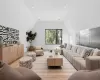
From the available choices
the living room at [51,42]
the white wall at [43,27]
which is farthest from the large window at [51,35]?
the white wall at [43,27]

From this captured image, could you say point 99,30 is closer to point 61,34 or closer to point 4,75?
point 4,75

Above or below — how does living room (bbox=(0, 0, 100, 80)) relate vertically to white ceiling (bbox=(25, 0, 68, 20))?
below

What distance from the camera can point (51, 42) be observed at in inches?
515

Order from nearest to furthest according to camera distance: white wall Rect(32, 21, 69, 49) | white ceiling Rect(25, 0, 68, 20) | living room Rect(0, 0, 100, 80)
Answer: living room Rect(0, 0, 100, 80) < white ceiling Rect(25, 0, 68, 20) < white wall Rect(32, 21, 69, 49)

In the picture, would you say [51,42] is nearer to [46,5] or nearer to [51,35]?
[51,35]

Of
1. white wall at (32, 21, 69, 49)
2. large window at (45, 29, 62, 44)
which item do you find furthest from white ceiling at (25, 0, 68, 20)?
large window at (45, 29, 62, 44)

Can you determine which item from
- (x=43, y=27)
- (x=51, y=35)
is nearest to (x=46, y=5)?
(x=43, y=27)

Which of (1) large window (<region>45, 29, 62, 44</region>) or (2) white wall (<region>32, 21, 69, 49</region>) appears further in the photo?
(1) large window (<region>45, 29, 62, 44</region>)

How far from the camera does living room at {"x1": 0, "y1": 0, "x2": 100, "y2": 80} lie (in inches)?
96.6

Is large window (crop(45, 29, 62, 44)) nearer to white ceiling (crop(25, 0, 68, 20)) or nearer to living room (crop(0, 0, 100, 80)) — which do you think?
living room (crop(0, 0, 100, 80))

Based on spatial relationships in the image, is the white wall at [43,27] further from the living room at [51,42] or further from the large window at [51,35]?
the large window at [51,35]

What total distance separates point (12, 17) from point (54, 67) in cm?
346

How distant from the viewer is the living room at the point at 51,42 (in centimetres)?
245

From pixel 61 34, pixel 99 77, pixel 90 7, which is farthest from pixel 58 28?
pixel 99 77
